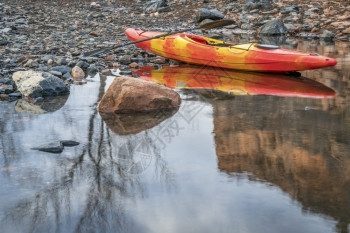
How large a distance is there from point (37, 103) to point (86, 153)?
2.36 metres

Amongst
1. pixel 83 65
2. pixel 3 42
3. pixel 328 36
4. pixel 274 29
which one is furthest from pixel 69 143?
pixel 274 29

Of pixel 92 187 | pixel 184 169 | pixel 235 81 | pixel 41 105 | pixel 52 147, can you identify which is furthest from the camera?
pixel 235 81

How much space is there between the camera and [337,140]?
17.2 feet

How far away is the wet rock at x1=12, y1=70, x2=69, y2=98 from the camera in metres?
7.26

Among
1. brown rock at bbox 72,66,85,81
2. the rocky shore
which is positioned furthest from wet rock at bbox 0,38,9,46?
brown rock at bbox 72,66,85,81

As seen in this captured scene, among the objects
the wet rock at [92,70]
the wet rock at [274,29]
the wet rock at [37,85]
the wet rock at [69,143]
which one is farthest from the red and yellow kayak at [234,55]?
the wet rock at [274,29]

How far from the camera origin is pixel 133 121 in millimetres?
6121

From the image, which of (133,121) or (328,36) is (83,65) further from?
(328,36)

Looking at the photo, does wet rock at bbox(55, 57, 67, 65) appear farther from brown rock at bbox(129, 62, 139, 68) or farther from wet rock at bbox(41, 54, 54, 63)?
brown rock at bbox(129, 62, 139, 68)

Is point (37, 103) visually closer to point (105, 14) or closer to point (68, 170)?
point (68, 170)

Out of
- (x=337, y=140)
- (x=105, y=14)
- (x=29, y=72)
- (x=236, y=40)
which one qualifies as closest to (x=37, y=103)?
(x=29, y=72)

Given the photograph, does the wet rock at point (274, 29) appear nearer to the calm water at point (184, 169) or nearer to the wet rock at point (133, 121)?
the calm water at point (184, 169)

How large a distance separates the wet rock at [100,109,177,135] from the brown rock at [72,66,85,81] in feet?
7.95

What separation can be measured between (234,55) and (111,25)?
7853 mm
